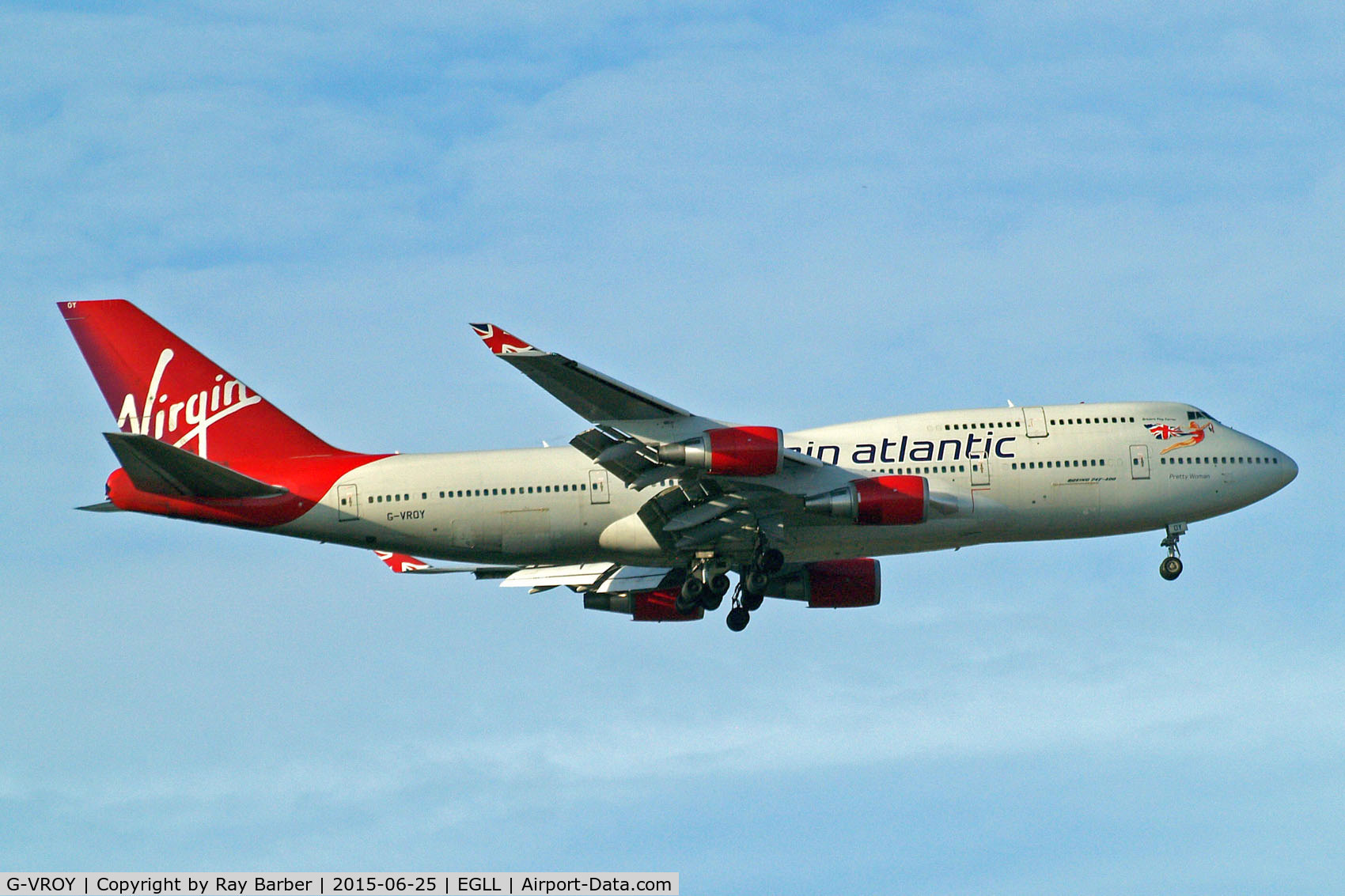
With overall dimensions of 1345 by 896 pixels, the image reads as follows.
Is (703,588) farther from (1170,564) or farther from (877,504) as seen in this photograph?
(1170,564)

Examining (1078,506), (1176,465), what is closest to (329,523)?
(1078,506)

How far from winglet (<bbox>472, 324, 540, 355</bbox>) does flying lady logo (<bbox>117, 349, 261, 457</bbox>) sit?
12729 millimetres

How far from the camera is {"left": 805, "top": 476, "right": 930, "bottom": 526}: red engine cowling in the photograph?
1741 inches

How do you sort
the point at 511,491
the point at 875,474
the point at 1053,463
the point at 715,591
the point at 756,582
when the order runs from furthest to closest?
the point at 715,591 < the point at 756,582 < the point at 1053,463 < the point at 875,474 < the point at 511,491

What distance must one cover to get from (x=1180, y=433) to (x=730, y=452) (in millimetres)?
14637

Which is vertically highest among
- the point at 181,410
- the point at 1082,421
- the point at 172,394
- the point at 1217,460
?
the point at 172,394

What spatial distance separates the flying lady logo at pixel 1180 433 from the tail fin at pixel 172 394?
2390cm

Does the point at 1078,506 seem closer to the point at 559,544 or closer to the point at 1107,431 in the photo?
the point at 1107,431

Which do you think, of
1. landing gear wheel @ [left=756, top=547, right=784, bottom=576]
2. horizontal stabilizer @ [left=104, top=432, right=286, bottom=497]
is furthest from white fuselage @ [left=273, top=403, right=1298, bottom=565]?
horizontal stabilizer @ [left=104, top=432, right=286, bottom=497]

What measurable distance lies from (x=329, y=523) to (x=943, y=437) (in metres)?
17.3

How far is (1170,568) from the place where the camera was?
48.7 meters

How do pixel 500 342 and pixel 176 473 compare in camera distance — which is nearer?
pixel 500 342

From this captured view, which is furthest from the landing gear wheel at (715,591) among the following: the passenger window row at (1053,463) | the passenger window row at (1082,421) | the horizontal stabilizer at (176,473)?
the horizontal stabilizer at (176,473)

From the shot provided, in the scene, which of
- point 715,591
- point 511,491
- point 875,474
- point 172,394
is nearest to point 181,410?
point 172,394
